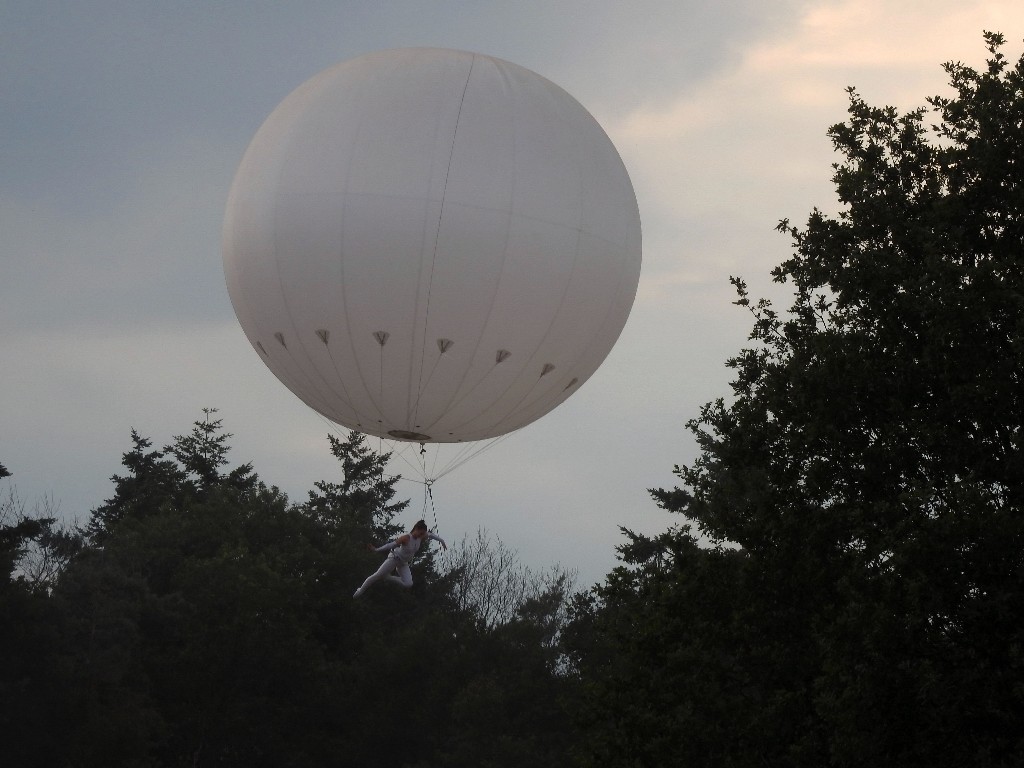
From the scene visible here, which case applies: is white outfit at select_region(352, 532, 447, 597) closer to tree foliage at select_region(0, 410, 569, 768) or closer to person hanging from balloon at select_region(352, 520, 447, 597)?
person hanging from balloon at select_region(352, 520, 447, 597)

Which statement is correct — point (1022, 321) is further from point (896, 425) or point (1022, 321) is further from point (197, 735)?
point (197, 735)

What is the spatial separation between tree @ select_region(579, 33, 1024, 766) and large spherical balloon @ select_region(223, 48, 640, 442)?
305 centimetres

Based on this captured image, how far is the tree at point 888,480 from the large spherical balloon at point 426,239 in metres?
3.05

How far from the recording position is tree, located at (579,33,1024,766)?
1598cm

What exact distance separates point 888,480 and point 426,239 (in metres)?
7.48

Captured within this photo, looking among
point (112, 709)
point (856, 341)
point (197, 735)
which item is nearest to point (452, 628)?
point (197, 735)

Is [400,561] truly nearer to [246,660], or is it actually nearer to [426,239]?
[426,239]

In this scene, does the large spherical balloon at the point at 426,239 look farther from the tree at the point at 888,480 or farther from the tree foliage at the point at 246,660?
the tree foliage at the point at 246,660

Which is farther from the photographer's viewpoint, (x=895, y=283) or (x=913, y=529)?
(x=895, y=283)

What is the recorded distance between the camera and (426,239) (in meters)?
19.8

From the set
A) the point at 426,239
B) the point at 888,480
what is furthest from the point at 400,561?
the point at 888,480

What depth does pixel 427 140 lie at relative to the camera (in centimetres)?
2000

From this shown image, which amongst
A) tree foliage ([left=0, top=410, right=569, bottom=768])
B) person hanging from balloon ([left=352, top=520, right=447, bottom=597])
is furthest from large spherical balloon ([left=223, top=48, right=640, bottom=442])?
tree foliage ([left=0, top=410, right=569, bottom=768])

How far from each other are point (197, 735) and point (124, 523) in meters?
13.3
